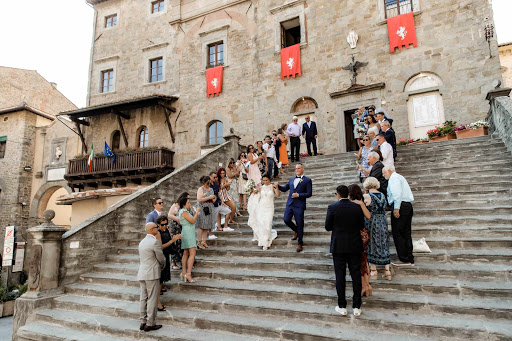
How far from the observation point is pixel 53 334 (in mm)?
5230

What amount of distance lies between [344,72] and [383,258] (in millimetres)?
12343

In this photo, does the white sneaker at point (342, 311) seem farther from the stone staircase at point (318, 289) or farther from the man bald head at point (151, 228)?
the man bald head at point (151, 228)

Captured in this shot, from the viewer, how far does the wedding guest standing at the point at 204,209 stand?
263 inches

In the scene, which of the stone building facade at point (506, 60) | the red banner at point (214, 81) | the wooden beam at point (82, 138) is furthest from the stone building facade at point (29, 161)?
the stone building facade at point (506, 60)

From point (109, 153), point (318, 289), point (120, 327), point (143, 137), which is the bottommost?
point (120, 327)

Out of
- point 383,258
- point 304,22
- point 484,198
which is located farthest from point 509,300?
point 304,22

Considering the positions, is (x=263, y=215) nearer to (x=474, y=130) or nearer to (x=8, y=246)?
(x=474, y=130)

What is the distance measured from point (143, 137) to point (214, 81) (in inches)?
225

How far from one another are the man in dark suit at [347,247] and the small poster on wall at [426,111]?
35.9ft

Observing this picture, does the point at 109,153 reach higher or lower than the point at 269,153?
higher

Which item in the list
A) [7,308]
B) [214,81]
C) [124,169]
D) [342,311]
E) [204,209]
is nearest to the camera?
[342,311]

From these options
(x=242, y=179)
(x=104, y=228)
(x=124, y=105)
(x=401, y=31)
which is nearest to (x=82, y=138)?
(x=124, y=105)

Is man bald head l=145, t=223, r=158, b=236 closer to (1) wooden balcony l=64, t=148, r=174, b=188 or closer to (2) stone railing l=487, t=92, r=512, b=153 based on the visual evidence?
(2) stone railing l=487, t=92, r=512, b=153

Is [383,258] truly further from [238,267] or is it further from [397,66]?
[397,66]
